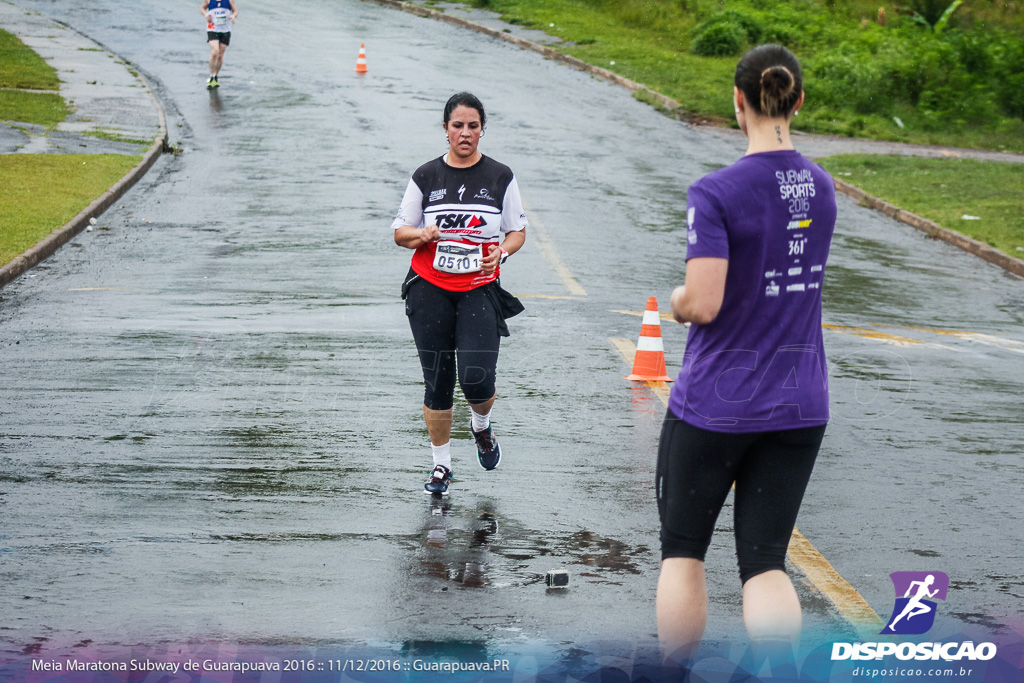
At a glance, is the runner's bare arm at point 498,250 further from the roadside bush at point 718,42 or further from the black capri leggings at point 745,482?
the roadside bush at point 718,42

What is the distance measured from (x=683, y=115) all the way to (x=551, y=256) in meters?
13.9

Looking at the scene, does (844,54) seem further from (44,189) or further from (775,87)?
(775,87)

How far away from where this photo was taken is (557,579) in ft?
17.3

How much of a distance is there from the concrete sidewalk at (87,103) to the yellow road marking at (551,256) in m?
7.38

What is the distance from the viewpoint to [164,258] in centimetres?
1370

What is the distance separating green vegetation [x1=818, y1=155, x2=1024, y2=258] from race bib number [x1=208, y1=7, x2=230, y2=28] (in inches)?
501

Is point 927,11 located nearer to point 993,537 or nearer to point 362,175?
point 362,175

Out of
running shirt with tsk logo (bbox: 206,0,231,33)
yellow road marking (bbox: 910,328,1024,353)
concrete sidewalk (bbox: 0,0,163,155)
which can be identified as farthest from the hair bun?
running shirt with tsk logo (bbox: 206,0,231,33)

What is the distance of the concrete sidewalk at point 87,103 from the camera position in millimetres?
20250

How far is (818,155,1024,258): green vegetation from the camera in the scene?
62.3 feet

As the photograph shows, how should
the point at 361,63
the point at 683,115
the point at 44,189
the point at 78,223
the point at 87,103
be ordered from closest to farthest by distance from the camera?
the point at 78,223, the point at 44,189, the point at 87,103, the point at 683,115, the point at 361,63

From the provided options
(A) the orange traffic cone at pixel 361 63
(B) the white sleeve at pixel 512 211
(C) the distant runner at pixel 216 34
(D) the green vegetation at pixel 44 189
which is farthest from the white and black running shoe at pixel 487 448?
(A) the orange traffic cone at pixel 361 63

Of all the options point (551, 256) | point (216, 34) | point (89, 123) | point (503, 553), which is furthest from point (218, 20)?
point (503, 553)

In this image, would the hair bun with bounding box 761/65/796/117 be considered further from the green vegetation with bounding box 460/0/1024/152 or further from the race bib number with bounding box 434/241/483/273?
the green vegetation with bounding box 460/0/1024/152
